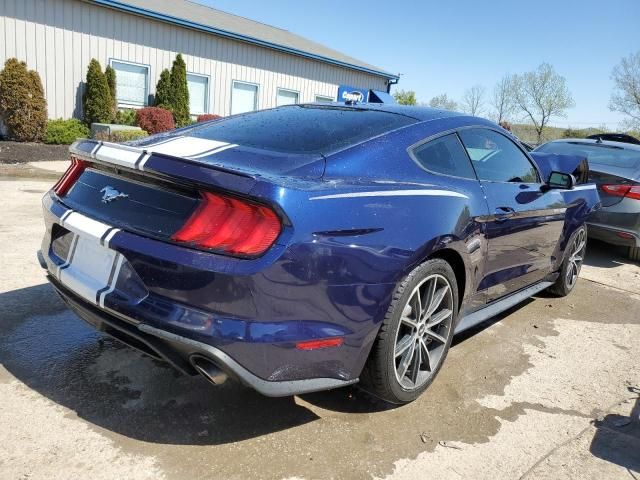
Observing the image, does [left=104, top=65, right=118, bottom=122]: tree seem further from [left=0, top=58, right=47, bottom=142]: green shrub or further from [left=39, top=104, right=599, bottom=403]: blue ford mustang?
[left=39, top=104, right=599, bottom=403]: blue ford mustang

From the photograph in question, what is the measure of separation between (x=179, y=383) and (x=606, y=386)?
257 cm

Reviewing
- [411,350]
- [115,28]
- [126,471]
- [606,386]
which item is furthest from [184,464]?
[115,28]

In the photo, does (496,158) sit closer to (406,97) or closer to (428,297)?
(428,297)

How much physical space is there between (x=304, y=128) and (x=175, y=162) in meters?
0.93

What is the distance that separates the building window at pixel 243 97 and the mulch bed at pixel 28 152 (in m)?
6.52

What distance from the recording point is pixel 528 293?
4078 mm

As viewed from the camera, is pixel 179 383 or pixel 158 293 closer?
pixel 158 293

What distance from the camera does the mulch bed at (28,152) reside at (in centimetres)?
1021

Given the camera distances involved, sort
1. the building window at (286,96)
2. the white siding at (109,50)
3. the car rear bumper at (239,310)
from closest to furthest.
A: the car rear bumper at (239,310) → the white siding at (109,50) → the building window at (286,96)

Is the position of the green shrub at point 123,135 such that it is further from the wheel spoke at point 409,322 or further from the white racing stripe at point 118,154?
the wheel spoke at point 409,322

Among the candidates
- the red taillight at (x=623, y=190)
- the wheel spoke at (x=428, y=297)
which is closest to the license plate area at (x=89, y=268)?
the wheel spoke at (x=428, y=297)

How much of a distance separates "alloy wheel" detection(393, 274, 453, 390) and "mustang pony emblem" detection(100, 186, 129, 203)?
1.41 metres

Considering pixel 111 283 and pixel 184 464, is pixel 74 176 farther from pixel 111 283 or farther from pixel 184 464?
pixel 184 464

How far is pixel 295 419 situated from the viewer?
8.51 feet
